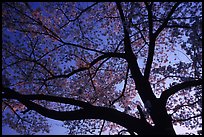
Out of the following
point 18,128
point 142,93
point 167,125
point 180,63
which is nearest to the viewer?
point 167,125

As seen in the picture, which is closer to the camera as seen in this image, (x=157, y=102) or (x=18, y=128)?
(x=157, y=102)

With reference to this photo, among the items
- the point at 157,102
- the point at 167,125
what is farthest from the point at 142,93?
the point at 167,125

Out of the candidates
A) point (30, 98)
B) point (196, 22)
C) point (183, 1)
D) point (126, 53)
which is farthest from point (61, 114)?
point (183, 1)

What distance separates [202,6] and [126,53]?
12.9ft

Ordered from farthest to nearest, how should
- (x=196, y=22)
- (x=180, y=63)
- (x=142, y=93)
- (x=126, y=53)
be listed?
(x=126, y=53) < (x=180, y=63) < (x=142, y=93) < (x=196, y=22)

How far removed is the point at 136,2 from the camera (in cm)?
805

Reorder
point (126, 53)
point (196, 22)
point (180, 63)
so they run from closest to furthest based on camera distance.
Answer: point (196, 22), point (180, 63), point (126, 53)

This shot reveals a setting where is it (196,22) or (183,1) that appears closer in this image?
(196,22)

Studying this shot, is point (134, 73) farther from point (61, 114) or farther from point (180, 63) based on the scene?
point (61, 114)

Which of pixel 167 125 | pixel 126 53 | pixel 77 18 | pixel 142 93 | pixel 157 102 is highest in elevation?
pixel 77 18

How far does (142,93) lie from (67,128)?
559 centimetres

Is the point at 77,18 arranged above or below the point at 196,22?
above

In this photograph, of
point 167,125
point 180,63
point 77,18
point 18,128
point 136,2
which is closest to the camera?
point 167,125

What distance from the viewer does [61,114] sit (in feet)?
24.2
